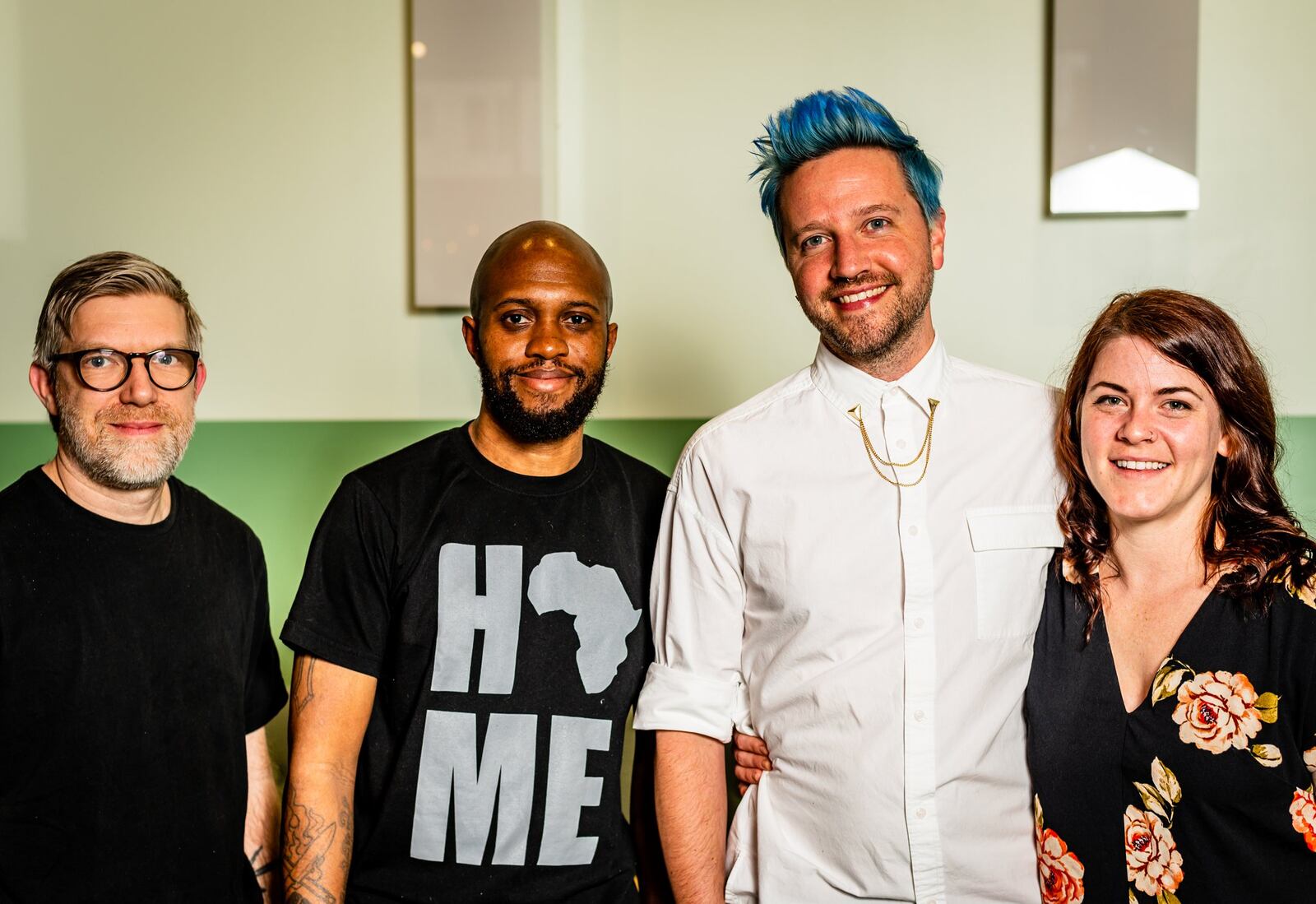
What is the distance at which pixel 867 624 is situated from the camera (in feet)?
5.69

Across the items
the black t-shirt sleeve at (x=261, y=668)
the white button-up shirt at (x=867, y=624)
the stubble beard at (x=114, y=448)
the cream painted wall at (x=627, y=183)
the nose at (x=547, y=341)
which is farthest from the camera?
the cream painted wall at (x=627, y=183)

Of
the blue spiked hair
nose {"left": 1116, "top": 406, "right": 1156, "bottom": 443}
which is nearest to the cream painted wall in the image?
the blue spiked hair

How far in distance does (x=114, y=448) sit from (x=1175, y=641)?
171 centimetres

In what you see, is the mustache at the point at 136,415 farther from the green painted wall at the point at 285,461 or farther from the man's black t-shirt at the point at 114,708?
the green painted wall at the point at 285,461

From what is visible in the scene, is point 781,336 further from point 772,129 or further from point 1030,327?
point 772,129

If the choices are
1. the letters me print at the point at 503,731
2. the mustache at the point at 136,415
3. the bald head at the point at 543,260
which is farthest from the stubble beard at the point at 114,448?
the bald head at the point at 543,260

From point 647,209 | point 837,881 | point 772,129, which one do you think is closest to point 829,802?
point 837,881

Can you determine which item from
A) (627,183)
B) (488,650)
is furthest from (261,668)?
(627,183)

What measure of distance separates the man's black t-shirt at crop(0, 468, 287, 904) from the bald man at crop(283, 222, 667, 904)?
0.53 feet

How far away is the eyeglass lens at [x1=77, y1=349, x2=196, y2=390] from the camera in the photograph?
1.84 m

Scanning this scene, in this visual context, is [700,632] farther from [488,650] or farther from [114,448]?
[114,448]

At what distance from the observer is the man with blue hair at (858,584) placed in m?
1.70

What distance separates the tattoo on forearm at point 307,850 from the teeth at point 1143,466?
4.61 feet

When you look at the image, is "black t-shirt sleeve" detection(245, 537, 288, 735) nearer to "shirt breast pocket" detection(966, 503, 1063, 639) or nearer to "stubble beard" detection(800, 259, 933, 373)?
"stubble beard" detection(800, 259, 933, 373)
